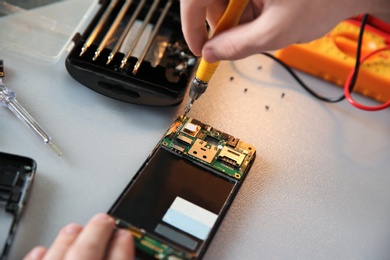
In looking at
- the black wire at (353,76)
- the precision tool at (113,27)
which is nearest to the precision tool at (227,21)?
the precision tool at (113,27)

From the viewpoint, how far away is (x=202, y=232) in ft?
2.23

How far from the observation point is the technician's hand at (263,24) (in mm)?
655

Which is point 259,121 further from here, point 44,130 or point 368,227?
point 44,130

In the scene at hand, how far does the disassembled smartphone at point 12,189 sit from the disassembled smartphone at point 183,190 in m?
0.13

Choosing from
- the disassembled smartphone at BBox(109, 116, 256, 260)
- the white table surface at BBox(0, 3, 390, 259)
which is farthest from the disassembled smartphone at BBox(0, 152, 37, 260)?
the disassembled smartphone at BBox(109, 116, 256, 260)

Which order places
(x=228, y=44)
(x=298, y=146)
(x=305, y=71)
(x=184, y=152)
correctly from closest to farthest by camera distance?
(x=228, y=44), (x=184, y=152), (x=298, y=146), (x=305, y=71)

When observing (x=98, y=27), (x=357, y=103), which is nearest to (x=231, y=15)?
(x=98, y=27)

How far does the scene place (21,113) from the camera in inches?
30.9

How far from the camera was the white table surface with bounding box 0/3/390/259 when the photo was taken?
72cm

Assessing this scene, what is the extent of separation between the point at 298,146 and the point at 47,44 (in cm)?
52

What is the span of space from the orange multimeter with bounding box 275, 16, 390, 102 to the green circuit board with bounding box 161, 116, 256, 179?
0.29 meters

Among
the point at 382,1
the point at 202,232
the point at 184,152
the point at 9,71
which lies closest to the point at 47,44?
the point at 9,71

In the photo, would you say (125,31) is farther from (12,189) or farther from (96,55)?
(12,189)

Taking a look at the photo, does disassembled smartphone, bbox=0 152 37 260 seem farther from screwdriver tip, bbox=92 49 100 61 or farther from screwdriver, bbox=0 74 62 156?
screwdriver tip, bbox=92 49 100 61
